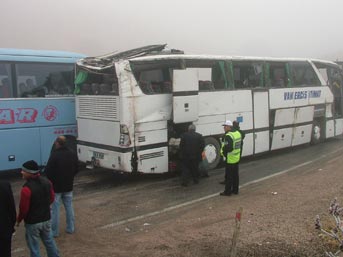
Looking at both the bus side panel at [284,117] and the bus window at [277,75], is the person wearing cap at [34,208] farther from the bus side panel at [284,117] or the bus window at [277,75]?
the bus side panel at [284,117]

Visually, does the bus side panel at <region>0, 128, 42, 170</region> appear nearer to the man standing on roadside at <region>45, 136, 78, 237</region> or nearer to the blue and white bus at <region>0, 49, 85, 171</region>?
the blue and white bus at <region>0, 49, 85, 171</region>

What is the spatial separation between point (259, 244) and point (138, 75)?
180 inches

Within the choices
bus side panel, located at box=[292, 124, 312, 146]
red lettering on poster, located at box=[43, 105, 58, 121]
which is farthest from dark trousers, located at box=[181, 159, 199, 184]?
bus side panel, located at box=[292, 124, 312, 146]

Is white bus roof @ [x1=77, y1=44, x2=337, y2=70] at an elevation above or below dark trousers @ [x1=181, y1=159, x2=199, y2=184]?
above

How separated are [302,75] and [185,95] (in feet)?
17.6

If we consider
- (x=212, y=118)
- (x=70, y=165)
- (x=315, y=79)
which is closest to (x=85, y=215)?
(x=70, y=165)

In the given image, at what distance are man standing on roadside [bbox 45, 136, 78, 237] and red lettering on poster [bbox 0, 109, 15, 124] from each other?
3750mm

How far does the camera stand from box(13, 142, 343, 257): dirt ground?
5.25 metres

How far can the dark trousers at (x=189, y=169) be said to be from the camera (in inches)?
352

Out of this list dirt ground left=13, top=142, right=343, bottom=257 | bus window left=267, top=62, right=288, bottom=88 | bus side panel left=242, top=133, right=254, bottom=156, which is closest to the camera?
dirt ground left=13, top=142, right=343, bottom=257

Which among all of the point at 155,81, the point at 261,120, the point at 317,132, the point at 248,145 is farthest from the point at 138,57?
the point at 317,132

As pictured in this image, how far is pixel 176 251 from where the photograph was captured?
5.22 meters

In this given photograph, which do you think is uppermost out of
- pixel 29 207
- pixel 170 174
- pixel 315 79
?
pixel 315 79

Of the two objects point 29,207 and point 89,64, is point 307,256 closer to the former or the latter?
point 29,207
